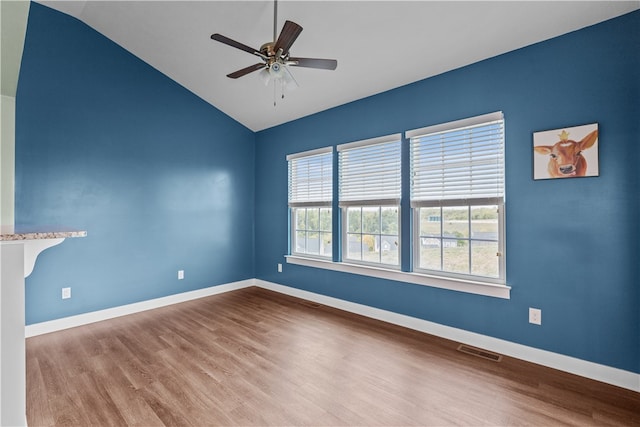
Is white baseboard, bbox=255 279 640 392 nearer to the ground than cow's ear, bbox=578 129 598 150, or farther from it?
nearer to the ground

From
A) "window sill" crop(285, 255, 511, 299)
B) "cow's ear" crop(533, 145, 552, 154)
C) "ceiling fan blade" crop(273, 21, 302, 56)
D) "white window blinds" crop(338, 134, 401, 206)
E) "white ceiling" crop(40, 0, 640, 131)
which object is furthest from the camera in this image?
"white window blinds" crop(338, 134, 401, 206)

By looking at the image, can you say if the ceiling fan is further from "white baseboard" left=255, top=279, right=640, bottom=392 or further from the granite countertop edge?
"white baseboard" left=255, top=279, right=640, bottom=392

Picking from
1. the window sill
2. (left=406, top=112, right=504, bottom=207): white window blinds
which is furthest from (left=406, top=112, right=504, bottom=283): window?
the window sill

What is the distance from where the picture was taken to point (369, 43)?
2.99 meters

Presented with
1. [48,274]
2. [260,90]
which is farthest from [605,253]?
[48,274]

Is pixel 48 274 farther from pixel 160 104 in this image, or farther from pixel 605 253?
pixel 605 253

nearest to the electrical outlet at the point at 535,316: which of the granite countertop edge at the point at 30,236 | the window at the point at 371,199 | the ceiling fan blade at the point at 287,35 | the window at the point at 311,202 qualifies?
the window at the point at 371,199

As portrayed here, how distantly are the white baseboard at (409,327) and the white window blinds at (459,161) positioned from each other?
129 centimetres

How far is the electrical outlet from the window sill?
7.7 inches

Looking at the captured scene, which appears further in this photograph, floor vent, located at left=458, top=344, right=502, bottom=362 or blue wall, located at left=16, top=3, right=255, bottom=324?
blue wall, located at left=16, top=3, right=255, bottom=324

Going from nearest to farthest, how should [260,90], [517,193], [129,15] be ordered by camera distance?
[517,193] → [129,15] → [260,90]

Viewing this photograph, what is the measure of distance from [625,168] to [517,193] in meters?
0.70

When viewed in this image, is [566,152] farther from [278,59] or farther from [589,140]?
[278,59]

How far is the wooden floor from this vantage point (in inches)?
77.9
